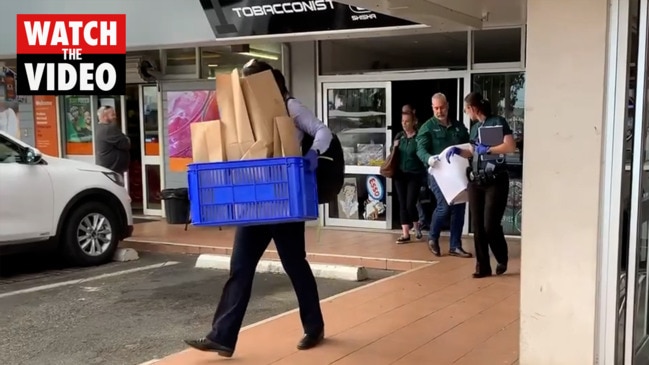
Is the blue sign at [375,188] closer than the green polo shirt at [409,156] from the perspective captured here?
No

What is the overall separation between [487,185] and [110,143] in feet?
19.2

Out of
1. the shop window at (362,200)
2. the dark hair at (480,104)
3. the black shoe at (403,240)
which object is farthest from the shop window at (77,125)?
the dark hair at (480,104)

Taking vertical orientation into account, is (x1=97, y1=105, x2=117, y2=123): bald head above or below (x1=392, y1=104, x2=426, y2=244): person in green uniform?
above

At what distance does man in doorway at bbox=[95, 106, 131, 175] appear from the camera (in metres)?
9.89

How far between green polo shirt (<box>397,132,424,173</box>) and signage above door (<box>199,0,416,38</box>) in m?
1.54

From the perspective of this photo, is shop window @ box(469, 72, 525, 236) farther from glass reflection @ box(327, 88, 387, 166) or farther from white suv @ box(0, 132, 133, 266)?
white suv @ box(0, 132, 133, 266)

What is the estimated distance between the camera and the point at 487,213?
6.30 metres

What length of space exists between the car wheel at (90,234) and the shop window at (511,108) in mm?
5051

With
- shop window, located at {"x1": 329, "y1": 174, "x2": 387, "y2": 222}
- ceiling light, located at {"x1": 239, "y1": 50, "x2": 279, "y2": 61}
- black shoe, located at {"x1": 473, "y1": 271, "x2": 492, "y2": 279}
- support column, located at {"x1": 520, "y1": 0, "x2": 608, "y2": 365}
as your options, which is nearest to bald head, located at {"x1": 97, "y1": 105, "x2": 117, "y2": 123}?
ceiling light, located at {"x1": 239, "y1": 50, "x2": 279, "y2": 61}

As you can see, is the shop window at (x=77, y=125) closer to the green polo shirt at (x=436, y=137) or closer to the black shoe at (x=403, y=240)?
the black shoe at (x=403, y=240)

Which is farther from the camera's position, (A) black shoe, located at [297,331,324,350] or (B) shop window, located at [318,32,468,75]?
(B) shop window, located at [318,32,468,75]

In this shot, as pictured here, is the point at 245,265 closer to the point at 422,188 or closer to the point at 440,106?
the point at 440,106

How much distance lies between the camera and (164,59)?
11477mm

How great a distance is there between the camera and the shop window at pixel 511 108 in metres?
8.95
